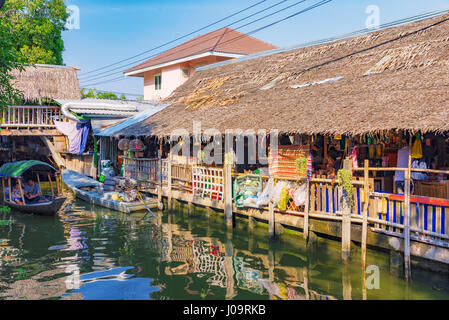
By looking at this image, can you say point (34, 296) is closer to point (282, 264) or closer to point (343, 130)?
point (282, 264)

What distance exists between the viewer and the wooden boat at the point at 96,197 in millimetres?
15387

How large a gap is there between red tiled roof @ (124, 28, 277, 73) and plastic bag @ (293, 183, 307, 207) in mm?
16682

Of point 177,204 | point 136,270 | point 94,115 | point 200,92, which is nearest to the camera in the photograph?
point 136,270

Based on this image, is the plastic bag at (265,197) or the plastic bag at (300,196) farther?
the plastic bag at (265,197)

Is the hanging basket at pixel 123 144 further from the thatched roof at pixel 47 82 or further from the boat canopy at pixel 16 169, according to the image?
the thatched roof at pixel 47 82

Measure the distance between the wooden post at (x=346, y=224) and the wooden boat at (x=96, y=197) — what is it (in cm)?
829

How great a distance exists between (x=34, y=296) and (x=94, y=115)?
50.2ft

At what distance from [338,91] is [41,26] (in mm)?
24175

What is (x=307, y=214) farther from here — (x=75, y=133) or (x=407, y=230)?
(x=75, y=133)

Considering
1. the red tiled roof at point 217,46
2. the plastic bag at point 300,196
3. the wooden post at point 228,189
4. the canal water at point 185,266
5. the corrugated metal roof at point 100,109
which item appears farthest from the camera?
the red tiled roof at point 217,46

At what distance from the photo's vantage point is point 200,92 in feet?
63.3

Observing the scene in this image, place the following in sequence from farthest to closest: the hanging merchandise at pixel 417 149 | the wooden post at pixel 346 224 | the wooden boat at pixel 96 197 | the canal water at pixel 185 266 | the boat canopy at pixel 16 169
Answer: the wooden boat at pixel 96 197 < the boat canopy at pixel 16 169 < the hanging merchandise at pixel 417 149 < the wooden post at pixel 346 224 < the canal water at pixel 185 266

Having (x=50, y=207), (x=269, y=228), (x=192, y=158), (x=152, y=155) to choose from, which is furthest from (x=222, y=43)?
(x=269, y=228)

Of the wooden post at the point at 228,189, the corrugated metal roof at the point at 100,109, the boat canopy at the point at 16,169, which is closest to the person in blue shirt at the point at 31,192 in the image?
the boat canopy at the point at 16,169
